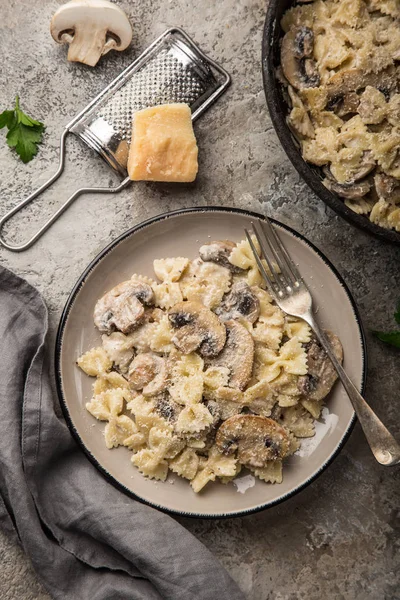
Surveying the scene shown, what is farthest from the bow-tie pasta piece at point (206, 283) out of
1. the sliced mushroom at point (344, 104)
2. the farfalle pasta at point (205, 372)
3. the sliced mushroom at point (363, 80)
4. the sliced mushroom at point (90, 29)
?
the sliced mushroom at point (90, 29)

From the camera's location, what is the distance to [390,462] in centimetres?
311

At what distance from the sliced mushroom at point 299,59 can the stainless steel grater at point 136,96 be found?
587 mm

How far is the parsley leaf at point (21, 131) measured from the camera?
3.62 meters

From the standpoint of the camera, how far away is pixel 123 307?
3.41 meters

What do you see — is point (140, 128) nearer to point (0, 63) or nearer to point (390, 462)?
point (0, 63)

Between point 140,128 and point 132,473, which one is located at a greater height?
point 140,128

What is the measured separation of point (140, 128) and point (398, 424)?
6.86ft

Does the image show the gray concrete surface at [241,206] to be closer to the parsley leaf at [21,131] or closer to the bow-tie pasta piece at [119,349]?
the parsley leaf at [21,131]

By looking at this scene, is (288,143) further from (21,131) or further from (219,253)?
(21,131)

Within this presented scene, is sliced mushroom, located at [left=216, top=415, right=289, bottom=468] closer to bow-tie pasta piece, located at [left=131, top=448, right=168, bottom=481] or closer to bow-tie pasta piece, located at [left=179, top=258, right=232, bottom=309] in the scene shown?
bow-tie pasta piece, located at [left=131, top=448, right=168, bottom=481]

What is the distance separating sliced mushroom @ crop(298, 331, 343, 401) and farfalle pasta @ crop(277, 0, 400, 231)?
0.72m

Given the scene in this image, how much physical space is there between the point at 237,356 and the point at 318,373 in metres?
0.42

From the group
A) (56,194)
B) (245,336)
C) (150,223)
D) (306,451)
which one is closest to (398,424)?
(306,451)

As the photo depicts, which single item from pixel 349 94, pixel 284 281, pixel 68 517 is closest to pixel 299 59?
pixel 349 94
